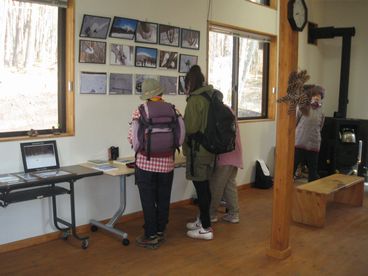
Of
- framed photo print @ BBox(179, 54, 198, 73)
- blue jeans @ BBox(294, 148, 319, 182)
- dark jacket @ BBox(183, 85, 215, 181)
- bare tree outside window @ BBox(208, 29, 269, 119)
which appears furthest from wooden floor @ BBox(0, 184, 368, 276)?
bare tree outside window @ BBox(208, 29, 269, 119)

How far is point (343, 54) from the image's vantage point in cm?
672

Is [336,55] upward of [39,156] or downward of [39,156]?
upward

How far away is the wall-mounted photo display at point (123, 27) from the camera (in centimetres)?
398

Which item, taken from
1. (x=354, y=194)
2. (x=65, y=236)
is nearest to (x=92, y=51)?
(x=65, y=236)

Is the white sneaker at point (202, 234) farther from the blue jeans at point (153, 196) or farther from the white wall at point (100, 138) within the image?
the white wall at point (100, 138)

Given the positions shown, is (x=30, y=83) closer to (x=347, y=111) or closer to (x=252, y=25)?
(x=252, y=25)

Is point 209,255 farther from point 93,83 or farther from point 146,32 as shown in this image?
point 146,32

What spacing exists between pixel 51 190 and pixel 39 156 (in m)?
0.33

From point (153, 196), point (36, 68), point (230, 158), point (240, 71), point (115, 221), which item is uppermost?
point (240, 71)

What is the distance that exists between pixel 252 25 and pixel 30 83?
3.15m

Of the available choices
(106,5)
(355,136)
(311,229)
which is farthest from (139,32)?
(355,136)

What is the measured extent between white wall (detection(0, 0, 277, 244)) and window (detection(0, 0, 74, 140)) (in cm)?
12

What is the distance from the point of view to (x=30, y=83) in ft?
11.9

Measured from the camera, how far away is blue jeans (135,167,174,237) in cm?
347
